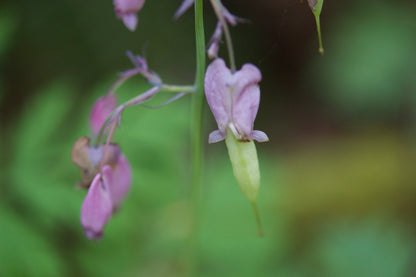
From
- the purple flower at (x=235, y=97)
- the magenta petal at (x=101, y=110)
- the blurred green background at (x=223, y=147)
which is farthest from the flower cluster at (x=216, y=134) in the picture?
the blurred green background at (x=223, y=147)

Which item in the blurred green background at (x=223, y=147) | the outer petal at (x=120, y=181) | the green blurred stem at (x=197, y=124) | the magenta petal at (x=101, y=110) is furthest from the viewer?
the blurred green background at (x=223, y=147)

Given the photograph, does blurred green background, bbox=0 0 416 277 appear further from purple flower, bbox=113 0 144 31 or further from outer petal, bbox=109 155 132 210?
purple flower, bbox=113 0 144 31

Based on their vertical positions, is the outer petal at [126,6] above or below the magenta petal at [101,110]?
above

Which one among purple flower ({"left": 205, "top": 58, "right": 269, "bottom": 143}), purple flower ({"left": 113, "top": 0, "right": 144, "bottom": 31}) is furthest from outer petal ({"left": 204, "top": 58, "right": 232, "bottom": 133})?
purple flower ({"left": 113, "top": 0, "right": 144, "bottom": 31})

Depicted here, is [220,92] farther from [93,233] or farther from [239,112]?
[93,233]

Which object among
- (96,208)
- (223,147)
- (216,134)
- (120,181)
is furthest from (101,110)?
(223,147)

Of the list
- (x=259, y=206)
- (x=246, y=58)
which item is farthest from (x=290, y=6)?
(x=259, y=206)

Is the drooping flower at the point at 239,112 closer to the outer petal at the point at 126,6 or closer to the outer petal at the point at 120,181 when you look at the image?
the outer petal at the point at 126,6
